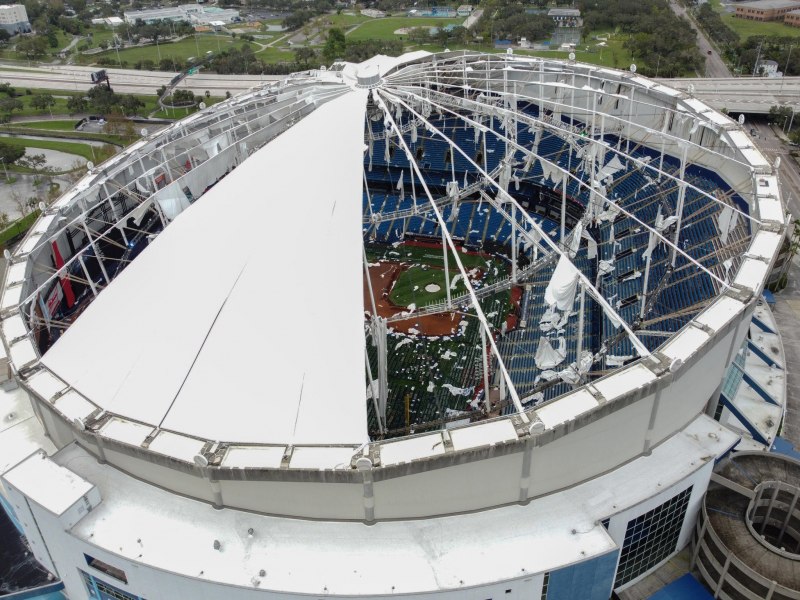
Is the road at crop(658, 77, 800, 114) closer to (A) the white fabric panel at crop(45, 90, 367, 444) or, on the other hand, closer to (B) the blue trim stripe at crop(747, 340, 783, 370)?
(B) the blue trim stripe at crop(747, 340, 783, 370)

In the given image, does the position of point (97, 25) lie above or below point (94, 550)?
above

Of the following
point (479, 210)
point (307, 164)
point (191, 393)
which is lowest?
point (479, 210)

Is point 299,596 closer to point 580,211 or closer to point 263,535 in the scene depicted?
point 263,535

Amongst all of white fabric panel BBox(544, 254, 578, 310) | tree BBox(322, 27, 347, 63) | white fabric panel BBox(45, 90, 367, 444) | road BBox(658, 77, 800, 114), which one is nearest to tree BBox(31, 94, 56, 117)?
tree BBox(322, 27, 347, 63)

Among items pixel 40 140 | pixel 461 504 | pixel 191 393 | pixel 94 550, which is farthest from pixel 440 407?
pixel 40 140

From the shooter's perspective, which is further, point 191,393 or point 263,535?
point 191,393

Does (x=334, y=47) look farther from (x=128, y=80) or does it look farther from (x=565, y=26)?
(x=565, y=26)
